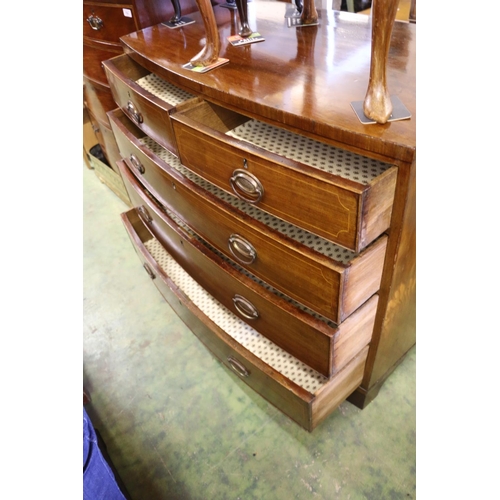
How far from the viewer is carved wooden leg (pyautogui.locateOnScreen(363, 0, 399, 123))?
447 mm

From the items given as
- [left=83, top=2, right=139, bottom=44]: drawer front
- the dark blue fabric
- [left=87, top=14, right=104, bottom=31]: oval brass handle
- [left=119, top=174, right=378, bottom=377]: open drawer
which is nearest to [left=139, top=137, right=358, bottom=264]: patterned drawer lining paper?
[left=119, top=174, right=378, bottom=377]: open drawer

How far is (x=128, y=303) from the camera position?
4.72ft

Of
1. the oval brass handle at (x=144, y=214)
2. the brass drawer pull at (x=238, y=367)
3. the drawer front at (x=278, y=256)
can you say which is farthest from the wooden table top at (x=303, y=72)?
the brass drawer pull at (x=238, y=367)

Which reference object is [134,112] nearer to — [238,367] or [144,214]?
[144,214]

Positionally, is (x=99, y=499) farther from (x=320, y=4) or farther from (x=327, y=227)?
(x=320, y=4)

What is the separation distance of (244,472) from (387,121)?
876 millimetres

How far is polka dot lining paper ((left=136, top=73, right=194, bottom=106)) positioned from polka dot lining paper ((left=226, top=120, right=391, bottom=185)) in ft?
0.68

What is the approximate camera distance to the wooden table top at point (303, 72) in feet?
1.73

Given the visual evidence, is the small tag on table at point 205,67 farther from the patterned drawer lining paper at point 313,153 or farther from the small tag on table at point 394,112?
the small tag on table at point 394,112

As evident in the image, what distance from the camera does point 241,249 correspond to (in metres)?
0.75

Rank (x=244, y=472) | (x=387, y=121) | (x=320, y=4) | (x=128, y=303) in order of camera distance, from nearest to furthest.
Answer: (x=387, y=121) → (x=244, y=472) → (x=320, y=4) → (x=128, y=303)

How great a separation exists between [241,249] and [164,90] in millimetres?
475
